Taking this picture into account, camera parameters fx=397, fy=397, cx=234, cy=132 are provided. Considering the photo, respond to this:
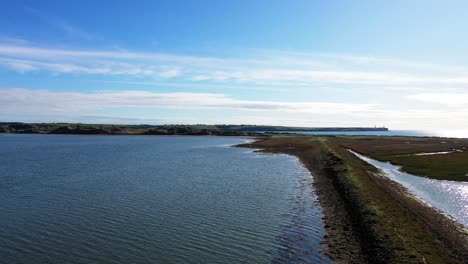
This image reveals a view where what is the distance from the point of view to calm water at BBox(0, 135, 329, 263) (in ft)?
73.5

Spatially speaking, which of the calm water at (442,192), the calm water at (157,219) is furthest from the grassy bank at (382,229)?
the calm water at (442,192)

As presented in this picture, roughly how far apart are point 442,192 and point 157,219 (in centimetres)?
3106

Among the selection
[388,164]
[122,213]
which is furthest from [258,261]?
[388,164]

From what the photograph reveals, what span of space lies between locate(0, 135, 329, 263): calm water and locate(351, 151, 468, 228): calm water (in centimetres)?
1115

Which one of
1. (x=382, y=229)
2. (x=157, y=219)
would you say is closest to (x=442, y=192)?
(x=382, y=229)

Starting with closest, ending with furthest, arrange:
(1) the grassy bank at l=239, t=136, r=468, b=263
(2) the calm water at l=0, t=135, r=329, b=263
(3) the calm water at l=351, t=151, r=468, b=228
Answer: (1) the grassy bank at l=239, t=136, r=468, b=263 < (2) the calm water at l=0, t=135, r=329, b=263 < (3) the calm water at l=351, t=151, r=468, b=228

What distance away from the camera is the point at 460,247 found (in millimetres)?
23094

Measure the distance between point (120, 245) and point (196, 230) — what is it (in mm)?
5363

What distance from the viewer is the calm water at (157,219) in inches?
882

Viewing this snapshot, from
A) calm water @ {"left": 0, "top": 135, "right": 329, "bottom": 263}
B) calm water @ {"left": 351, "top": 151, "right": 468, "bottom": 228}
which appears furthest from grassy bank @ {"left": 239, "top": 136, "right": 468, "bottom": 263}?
calm water @ {"left": 351, "top": 151, "right": 468, "bottom": 228}

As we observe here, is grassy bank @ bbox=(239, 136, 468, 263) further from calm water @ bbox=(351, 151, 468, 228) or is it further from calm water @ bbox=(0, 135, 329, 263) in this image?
calm water @ bbox=(351, 151, 468, 228)

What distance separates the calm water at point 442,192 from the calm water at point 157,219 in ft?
36.6

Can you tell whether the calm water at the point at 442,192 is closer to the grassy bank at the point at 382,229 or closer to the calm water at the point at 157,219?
the grassy bank at the point at 382,229

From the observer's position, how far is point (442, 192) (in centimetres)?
4281
